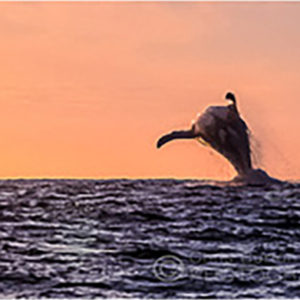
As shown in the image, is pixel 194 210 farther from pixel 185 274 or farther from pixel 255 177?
pixel 185 274

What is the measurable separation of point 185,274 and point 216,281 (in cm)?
143

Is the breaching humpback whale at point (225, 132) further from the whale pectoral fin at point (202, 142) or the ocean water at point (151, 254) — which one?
the ocean water at point (151, 254)

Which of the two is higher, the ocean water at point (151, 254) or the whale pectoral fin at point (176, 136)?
the whale pectoral fin at point (176, 136)

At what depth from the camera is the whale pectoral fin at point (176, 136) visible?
49.0 meters

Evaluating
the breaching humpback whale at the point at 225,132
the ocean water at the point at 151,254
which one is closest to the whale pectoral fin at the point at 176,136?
the breaching humpback whale at the point at 225,132

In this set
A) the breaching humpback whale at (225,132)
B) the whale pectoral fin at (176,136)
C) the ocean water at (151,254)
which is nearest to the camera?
the ocean water at (151,254)

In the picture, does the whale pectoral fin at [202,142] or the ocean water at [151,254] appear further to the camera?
the whale pectoral fin at [202,142]

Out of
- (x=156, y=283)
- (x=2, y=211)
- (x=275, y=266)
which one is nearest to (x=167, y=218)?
(x=2, y=211)

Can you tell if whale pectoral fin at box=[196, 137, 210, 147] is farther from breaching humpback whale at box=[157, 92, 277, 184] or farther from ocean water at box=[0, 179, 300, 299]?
ocean water at box=[0, 179, 300, 299]

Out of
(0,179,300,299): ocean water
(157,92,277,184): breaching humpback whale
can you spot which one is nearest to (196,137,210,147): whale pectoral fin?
(157,92,277,184): breaching humpback whale

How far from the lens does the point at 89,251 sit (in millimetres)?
25078

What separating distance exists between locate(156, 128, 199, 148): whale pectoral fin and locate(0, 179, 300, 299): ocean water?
281 inches

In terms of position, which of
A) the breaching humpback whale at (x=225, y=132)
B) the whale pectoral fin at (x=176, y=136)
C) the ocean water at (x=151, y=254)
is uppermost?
the whale pectoral fin at (x=176, y=136)

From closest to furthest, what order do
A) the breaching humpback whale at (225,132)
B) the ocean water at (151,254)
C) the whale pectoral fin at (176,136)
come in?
the ocean water at (151,254)
the breaching humpback whale at (225,132)
the whale pectoral fin at (176,136)
